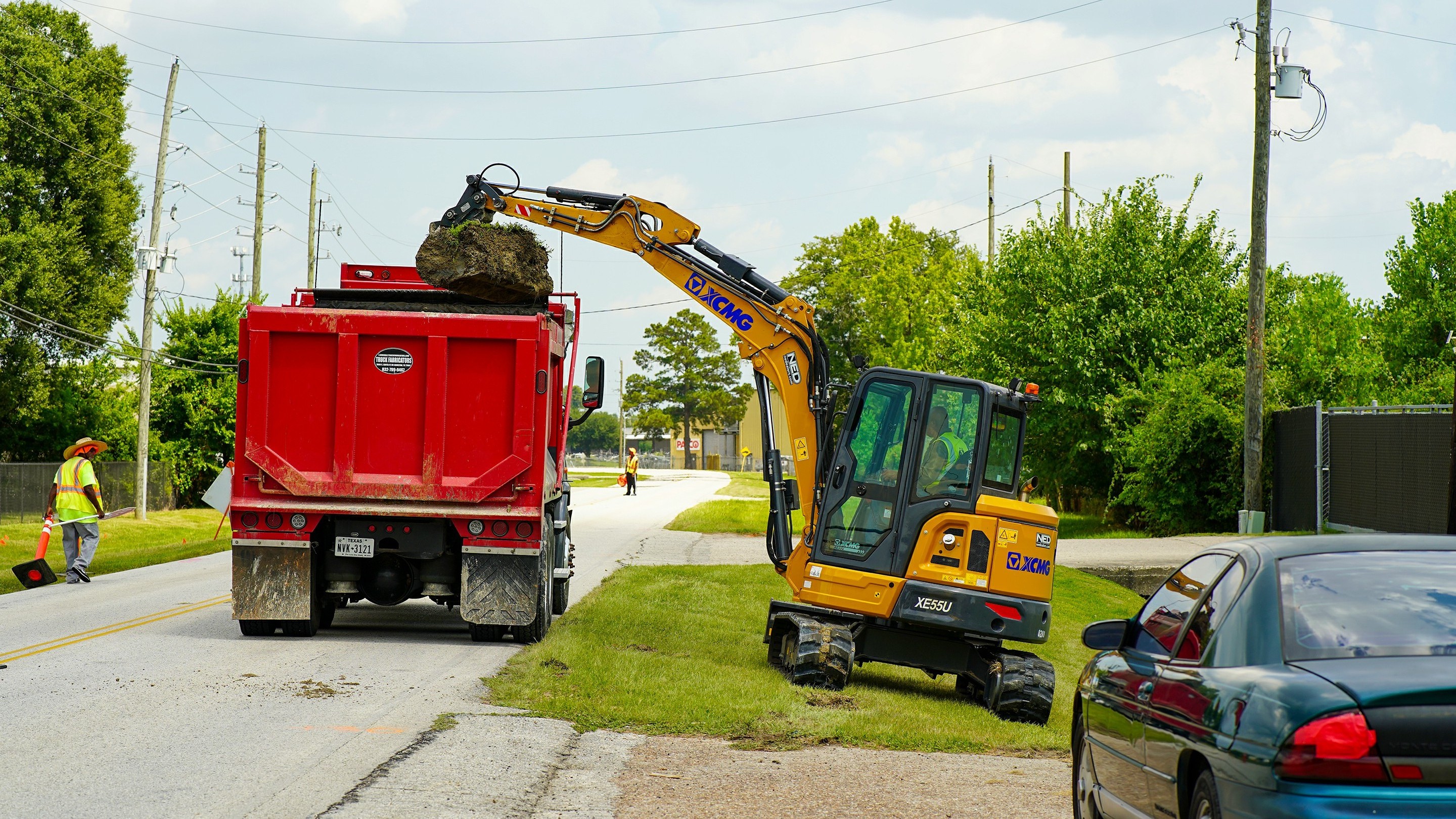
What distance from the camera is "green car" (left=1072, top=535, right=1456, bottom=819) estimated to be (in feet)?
12.9

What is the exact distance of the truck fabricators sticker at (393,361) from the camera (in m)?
12.5

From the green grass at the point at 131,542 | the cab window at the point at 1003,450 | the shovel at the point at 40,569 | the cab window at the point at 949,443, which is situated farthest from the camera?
the green grass at the point at 131,542

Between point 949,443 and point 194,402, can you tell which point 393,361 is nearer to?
point 949,443

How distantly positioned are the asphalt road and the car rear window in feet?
14.9

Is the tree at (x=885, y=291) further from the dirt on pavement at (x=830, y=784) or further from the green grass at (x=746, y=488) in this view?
the dirt on pavement at (x=830, y=784)

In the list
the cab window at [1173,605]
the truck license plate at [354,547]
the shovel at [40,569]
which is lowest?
the shovel at [40,569]

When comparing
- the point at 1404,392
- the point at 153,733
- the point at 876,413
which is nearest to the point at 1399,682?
the point at 153,733

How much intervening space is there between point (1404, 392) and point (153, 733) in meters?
30.3

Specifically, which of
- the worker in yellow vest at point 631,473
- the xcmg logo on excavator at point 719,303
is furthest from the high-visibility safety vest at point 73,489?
the worker in yellow vest at point 631,473

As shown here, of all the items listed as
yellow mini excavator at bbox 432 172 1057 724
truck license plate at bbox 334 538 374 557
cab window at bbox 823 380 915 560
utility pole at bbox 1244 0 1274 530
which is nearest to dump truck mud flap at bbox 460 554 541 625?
truck license plate at bbox 334 538 374 557

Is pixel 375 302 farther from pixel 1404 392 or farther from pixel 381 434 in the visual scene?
pixel 1404 392

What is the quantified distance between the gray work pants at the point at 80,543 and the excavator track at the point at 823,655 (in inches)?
465

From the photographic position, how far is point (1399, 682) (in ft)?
13.3

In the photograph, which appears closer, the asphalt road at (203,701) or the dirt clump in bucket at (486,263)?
the asphalt road at (203,701)
